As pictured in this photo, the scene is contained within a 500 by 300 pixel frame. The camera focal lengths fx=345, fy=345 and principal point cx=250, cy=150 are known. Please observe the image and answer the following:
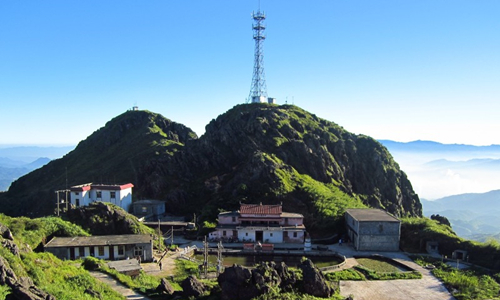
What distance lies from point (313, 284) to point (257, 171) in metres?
34.8

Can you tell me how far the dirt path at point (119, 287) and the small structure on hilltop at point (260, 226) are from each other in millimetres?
19536

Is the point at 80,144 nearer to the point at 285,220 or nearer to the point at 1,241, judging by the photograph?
the point at 285,220

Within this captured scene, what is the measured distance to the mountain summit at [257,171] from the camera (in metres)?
54.3

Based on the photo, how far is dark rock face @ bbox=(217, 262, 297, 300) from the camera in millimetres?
20234

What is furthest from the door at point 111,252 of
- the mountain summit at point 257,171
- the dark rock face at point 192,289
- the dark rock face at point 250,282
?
the mountain summit at point 257,171

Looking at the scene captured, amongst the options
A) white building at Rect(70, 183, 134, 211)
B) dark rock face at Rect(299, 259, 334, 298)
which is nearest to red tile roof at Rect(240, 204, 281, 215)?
white building at Rect(70, 183, 134, 211)

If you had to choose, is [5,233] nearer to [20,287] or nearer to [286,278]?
[20,287]

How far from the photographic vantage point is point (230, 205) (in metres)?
51.5

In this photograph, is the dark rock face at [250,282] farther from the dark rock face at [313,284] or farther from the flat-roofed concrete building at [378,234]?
the flat-roofed concrete building at [378,234]

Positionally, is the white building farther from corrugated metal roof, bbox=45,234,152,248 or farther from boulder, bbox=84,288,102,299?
boulder, bbox=84,288,102,299

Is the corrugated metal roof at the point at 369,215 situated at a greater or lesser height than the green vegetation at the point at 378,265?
greater

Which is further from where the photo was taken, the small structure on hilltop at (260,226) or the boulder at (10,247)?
the small structure on hilltop at (260,226)

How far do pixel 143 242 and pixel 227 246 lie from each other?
38.1 ft

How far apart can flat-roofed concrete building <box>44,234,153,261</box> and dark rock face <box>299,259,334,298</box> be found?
16833 mm
